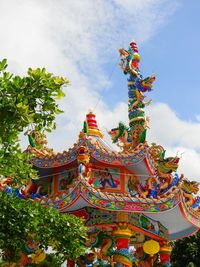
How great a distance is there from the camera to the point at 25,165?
7.45 meters

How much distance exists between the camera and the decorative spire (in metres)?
16.1

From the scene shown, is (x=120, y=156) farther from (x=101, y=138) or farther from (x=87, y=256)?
(x=87, y=256)

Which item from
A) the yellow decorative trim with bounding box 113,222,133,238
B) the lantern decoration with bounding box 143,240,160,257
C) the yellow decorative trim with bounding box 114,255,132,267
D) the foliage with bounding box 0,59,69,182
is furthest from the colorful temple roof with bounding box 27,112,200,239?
the foliage with bounding box 0,59,69,182

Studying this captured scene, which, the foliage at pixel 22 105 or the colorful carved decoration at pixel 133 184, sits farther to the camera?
the colorful carved decoration at pixel 133 184

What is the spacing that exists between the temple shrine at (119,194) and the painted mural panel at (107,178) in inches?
1.1

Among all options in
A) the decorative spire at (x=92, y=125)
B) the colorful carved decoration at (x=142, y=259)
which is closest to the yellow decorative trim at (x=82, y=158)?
the decorative spire at (x=92, y=125)

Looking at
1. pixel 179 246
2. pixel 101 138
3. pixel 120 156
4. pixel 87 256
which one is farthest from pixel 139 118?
pixel 179 246

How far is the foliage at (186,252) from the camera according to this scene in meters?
23.3

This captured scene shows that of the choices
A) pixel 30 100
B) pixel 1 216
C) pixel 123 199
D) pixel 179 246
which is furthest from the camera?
pixel 179 246

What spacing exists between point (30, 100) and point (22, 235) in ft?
8.84

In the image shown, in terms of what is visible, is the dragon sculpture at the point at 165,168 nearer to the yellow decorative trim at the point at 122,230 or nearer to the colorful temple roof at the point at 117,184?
the colorful temple roof at the point at 117,184

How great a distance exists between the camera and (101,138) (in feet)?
53.3

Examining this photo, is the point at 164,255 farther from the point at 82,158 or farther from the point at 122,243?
the point at 82,158

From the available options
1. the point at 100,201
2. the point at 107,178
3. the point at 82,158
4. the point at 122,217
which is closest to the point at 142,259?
the point at 122,217
